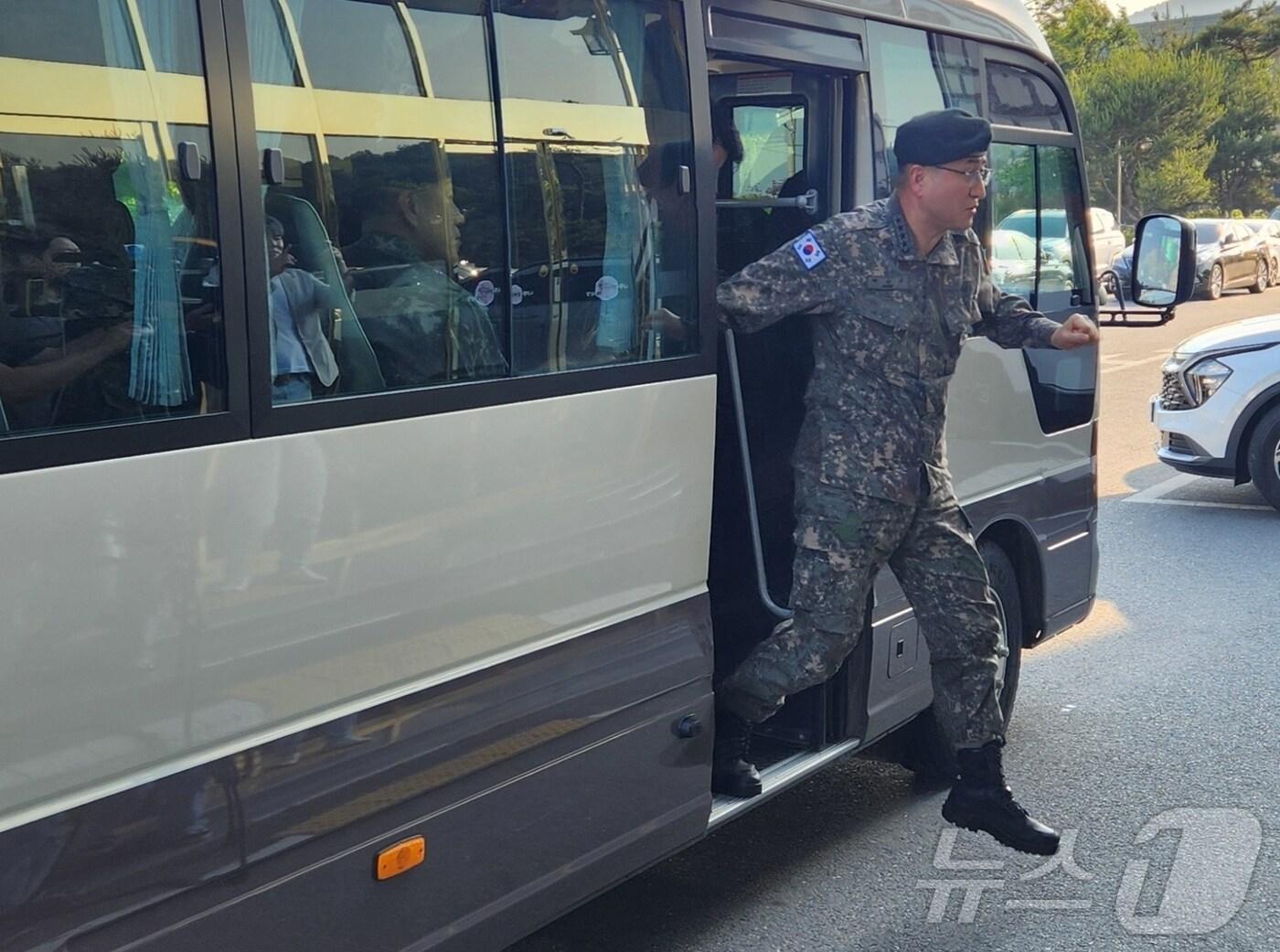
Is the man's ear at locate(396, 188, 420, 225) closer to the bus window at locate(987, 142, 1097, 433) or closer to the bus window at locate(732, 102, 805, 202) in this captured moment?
the bus window at locate(732, 102, 805, 202)

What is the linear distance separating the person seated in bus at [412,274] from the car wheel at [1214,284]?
27.9m

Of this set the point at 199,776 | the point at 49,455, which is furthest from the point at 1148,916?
the point at 49,455

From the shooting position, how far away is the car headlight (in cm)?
970

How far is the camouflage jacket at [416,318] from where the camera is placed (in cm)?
282

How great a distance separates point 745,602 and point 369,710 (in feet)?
5.65

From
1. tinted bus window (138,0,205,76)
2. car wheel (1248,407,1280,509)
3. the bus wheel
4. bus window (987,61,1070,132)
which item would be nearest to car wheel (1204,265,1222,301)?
car wheel (1248,407,1280,509)

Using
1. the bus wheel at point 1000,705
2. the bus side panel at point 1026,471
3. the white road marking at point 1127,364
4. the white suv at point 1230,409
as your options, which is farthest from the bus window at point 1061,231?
the white road marking at point 1127,364

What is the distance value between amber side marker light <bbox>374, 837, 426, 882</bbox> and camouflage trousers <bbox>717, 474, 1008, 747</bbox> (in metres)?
1.35

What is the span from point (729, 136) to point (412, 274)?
1.75 meters

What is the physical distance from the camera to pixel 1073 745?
558 centimetres

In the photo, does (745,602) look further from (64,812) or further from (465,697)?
(64,812)

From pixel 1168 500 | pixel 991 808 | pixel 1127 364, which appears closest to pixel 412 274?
pixel 991 808

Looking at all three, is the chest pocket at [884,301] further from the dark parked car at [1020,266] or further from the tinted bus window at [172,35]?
the tinted bus window at [172,35]

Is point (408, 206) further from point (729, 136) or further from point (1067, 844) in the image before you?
point (1067, 844)
